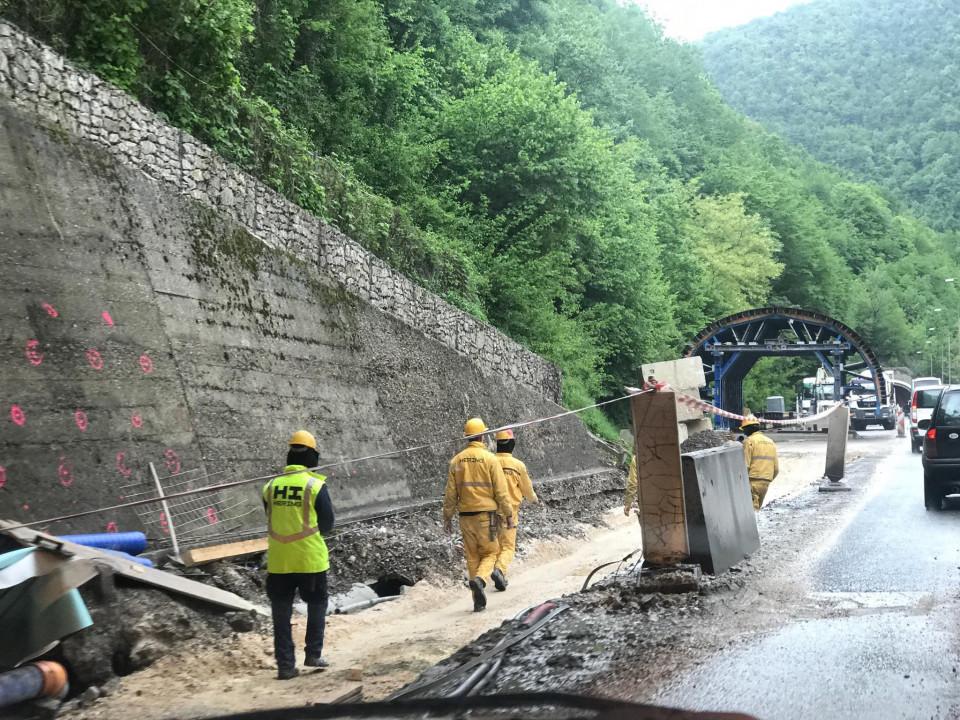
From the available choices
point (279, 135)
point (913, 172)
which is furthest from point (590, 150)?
point (913, 172)

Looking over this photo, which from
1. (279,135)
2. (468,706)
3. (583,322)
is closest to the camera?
(468,706)

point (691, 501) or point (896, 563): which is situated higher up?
point (691, 501)

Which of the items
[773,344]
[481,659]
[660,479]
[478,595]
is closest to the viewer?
[481,659]

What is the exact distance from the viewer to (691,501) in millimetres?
10039

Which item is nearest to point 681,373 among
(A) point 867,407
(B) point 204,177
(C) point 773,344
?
(B) point 204,177

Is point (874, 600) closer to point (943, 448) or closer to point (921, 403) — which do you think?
point (943, 448)

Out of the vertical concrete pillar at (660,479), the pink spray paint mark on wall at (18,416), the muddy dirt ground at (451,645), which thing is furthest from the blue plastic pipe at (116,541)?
the vertical concrete pillar at (660,479)

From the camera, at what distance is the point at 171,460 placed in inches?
445

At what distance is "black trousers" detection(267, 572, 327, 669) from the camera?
7.96m

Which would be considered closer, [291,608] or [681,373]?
[291,608]

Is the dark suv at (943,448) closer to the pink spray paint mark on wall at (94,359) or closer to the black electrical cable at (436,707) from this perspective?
the pink spray paint mark on wall at (94,359)

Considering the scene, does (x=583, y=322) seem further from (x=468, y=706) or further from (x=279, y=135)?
(x=468, y=706)

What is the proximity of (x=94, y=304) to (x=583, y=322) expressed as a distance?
25.4m

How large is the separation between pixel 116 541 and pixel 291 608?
→ 214 cm
